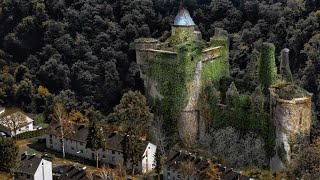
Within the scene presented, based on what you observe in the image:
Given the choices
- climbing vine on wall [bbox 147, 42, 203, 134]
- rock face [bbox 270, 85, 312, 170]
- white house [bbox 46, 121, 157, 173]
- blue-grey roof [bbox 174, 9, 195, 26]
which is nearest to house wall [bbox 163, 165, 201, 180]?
white house [bbox 46, 121, 157, 173]

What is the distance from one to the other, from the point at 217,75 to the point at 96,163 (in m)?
14.3

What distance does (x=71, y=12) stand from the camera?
80.9 meters

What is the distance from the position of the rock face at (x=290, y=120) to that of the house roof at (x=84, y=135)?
12.1m

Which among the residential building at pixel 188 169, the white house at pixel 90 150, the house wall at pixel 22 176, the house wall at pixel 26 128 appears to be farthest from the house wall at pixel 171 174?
the house wall at pixel 26 128

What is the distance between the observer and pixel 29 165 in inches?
2185

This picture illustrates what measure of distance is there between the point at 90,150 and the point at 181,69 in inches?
458

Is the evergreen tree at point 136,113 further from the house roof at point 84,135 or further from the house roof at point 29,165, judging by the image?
the house roof at point 29,165

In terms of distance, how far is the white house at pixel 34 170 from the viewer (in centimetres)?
5500

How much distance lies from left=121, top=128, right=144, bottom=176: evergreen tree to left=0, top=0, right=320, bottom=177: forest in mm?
15005

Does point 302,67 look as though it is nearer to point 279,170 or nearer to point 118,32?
point 279,170

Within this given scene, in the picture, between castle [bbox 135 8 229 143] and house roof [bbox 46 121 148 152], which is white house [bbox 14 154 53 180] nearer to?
house roof [bbox 46 121 148 152]

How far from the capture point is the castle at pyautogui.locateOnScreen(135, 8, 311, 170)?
54125mm

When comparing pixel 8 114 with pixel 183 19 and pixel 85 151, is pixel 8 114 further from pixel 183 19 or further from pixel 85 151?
pixel 183 19

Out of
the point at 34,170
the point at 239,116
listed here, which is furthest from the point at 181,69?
the point at 34,170
